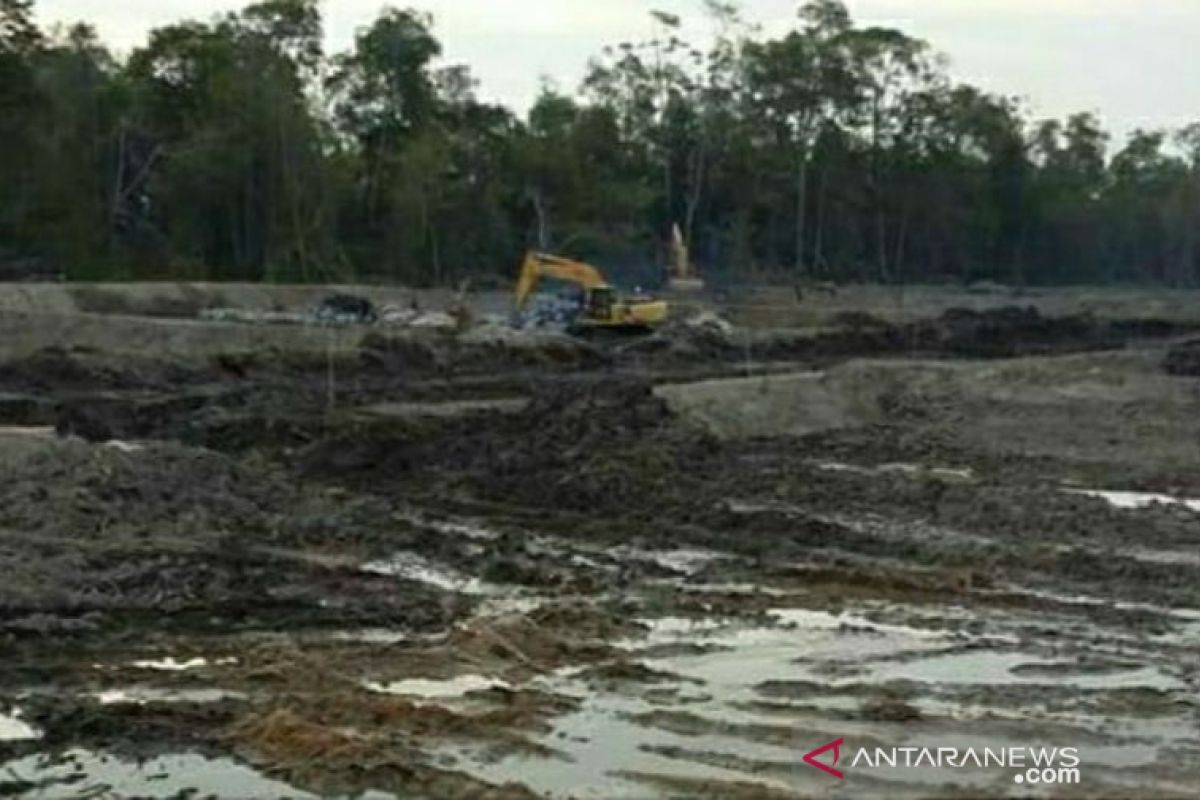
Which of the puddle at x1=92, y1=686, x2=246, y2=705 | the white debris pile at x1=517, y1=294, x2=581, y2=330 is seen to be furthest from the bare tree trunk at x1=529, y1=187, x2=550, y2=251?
the puddle at x1=92, y1=686, x2=246, y2=705

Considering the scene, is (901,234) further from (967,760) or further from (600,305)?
(967,760)

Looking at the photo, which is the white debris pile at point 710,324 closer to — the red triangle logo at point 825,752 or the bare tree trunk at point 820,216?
the bare tree trunk at point 820,216

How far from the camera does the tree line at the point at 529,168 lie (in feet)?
180

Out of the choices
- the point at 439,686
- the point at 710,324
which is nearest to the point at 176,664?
the point at 439,686

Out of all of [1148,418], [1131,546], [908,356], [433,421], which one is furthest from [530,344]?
[1131,546]

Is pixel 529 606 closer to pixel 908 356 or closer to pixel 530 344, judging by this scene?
pixel 530 344

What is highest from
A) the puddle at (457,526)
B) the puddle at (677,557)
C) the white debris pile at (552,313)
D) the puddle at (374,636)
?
the white debris pile at (552,313)

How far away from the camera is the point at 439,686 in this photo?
1141 cm

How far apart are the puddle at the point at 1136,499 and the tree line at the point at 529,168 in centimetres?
3752

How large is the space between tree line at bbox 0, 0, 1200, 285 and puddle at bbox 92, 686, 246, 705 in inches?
1632

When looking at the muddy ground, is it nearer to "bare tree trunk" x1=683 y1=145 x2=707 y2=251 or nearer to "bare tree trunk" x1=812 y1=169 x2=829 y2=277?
"bare tree trunk" x1=683 y1=145 x2=707 y2=251

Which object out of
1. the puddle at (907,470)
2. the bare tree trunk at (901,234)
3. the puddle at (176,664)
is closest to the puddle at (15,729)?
the puddle at (176,664)

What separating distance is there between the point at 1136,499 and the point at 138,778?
13734 mm

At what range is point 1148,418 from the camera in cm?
2638
